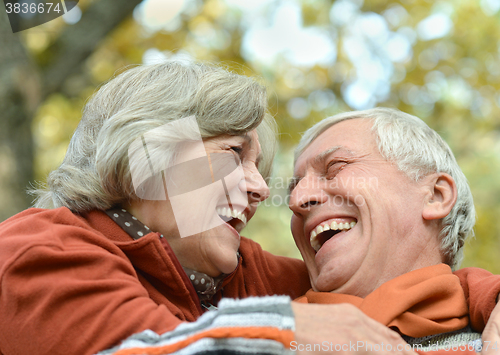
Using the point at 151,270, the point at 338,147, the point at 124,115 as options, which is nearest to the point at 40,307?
the point at 151,270

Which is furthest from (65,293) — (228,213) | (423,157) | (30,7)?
(30,7)

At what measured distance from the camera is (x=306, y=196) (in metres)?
2.31

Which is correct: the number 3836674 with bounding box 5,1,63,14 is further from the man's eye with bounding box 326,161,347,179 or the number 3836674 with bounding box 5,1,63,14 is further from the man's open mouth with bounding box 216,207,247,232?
the man's eye with bounding box 326,161,347,179

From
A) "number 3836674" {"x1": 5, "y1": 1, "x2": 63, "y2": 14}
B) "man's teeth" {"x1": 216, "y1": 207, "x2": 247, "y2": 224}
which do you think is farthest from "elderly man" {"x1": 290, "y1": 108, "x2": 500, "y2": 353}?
"number 3836674" {"x1": 5, "y1": 1, "x2": 63, "y2": 14}

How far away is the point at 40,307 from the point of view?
1369 millimetres

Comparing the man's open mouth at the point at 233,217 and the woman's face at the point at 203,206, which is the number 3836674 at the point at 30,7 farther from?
the man's open mouth at the point at 233,217

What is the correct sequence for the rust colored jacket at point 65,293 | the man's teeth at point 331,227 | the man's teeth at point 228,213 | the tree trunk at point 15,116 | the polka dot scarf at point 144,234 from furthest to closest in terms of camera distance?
the tree trunk at point 15,116 < the man's teeth at point 331,227 < the man's teeth at point 228,213 < the polka dot scarf at point 144,234 < the rust colored jacket at point 65,293

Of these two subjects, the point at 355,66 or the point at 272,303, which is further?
the point at 355,66

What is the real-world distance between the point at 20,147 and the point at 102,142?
2.62 meters

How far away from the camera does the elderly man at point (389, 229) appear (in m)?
1.87

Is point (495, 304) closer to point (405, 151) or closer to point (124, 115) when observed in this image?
point (405, 151)

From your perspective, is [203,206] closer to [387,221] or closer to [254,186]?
[254,186]

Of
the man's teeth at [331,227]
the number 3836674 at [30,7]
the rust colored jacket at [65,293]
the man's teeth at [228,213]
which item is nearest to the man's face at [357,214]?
the man's teeth at [331,227]

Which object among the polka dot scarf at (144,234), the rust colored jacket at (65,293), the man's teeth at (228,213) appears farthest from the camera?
the man's teeth at (228,213)
